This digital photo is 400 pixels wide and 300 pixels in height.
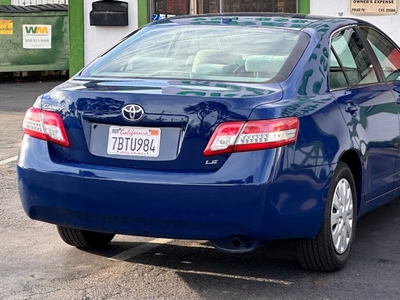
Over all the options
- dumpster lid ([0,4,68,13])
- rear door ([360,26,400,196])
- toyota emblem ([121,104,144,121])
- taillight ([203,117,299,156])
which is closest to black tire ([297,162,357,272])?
taillight ([203,117,299,156])

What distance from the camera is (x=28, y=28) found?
1902cm

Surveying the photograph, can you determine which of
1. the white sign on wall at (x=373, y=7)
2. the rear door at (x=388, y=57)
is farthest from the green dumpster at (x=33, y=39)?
the rear door at (x=388, y=57)

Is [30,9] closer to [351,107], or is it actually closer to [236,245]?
[351,107]

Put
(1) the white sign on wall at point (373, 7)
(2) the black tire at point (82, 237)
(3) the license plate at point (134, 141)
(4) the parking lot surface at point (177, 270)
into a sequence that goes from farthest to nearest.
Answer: (1) the white sign on wall at point (373, 7)
(2) the black tire at point (82, 237)
(4) the parking lot surface at point (177, 270)
(3) the license plate at point (134, 141)

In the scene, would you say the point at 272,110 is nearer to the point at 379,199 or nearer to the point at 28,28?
the point at 379,199

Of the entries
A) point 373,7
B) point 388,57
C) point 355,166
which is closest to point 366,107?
point 355,166

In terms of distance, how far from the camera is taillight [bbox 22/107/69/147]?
5.04m

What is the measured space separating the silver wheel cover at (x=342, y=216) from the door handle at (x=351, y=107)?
1.38 ft

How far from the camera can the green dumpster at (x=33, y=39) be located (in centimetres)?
1886

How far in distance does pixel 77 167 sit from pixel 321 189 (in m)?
1.28

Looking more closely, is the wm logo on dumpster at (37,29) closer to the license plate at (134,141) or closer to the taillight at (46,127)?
the taillight at (46,127)

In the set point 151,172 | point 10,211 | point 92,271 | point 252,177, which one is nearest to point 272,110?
point 252,177

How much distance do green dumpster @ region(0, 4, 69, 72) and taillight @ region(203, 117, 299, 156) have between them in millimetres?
14592

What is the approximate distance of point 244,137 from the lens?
15.5 ft
